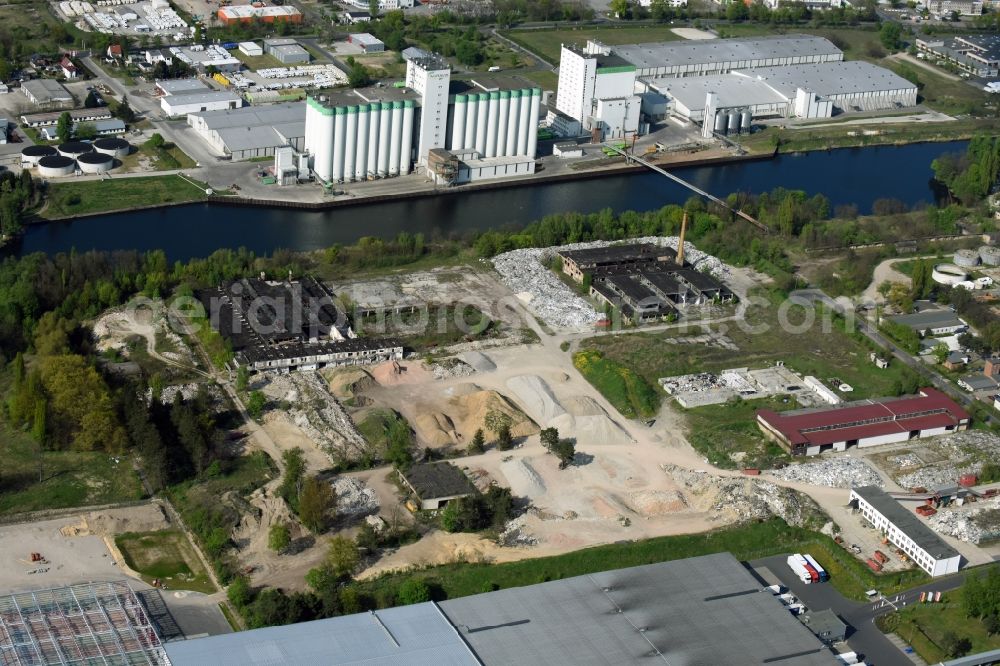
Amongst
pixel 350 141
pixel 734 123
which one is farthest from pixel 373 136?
pixel 734 123

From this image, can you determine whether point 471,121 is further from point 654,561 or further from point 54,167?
point 654,561

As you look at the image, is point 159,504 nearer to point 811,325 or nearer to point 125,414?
point 125,414

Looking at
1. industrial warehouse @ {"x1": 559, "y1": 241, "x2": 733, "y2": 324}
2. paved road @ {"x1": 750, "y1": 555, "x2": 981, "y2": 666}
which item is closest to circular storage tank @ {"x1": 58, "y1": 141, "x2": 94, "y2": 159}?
industrial warehouse @ {"x1": 559, "y1": 241, "x2": 733, "y2": 324}

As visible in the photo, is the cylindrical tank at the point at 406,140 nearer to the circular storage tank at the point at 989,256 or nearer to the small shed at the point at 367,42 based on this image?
the small shed at the point at 367,42

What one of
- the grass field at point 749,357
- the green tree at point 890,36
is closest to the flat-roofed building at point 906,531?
the grass field at point 749,357

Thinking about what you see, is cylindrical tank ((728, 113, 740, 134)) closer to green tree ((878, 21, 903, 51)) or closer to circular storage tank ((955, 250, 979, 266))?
circular storage tank ((955, 250, 979, 266))
